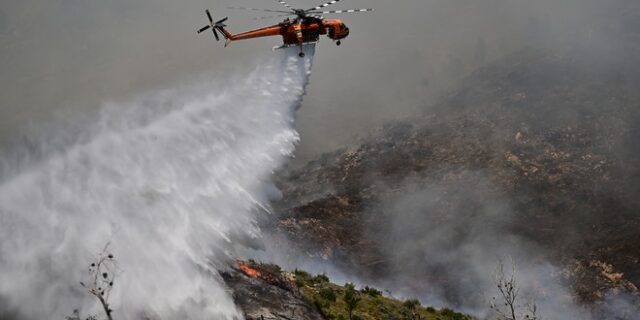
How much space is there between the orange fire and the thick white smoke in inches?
74.5

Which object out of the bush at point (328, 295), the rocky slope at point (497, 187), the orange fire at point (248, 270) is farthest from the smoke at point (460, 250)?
the orange fire at point (248, 270)

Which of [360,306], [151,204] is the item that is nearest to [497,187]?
[360,306]

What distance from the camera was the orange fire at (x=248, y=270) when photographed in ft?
143

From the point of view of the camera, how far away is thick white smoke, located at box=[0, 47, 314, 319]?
31281 mm

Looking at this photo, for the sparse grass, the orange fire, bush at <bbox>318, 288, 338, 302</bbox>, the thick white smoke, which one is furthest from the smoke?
the thick white smoke

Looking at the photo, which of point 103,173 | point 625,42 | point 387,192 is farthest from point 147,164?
point 625,42

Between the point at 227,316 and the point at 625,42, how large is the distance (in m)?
139

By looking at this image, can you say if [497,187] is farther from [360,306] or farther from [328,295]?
[328,295]

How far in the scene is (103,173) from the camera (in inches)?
1462

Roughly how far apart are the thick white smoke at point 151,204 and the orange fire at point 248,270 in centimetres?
189

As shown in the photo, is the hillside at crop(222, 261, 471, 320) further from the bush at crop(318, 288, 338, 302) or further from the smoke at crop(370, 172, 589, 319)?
the smoke at crop(370, 172, 589, 319)

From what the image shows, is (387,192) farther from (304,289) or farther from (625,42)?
(625,42)

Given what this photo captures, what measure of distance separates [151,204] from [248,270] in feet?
35.2

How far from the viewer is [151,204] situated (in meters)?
37.8
